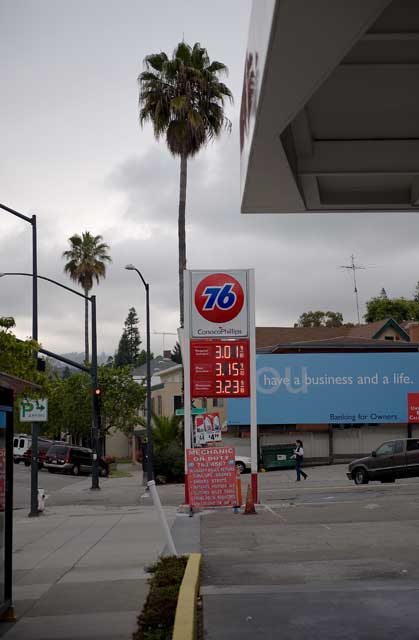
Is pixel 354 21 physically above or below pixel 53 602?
above

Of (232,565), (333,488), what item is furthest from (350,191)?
(333,488)

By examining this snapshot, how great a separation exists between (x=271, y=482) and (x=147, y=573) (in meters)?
25.4

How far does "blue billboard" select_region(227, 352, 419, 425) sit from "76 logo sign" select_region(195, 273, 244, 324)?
88.1 ft

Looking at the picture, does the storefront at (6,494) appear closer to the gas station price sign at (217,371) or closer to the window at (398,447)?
the gas station price sign at (217,371)

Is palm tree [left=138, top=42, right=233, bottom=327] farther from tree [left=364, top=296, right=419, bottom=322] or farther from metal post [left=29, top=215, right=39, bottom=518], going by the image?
tree [left=364, top=296, right=419, bottom=322]

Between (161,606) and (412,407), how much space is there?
4375cm

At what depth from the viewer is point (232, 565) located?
1275 centimetres

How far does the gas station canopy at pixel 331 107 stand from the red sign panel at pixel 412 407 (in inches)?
1587

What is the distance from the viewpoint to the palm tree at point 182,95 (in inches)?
1405

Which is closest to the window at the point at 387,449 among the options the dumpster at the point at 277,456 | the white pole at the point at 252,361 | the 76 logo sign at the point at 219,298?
the white pole at the point at 252,361

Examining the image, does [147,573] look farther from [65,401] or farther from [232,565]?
[65,401]

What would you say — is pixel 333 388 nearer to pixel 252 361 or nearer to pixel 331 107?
pixel 252 361

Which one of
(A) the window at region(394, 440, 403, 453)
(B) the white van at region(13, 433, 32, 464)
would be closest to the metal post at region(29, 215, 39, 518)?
(A) the window at region(394, 440, 403, 453)

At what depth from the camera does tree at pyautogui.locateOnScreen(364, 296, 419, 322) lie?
9375 cm
